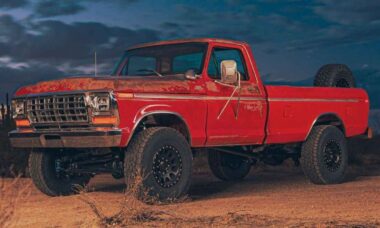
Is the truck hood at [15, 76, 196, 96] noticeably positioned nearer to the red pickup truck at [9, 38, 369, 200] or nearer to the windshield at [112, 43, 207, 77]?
the red pickup truck at [9, 38, 369, 200]

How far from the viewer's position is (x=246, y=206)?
8789mm

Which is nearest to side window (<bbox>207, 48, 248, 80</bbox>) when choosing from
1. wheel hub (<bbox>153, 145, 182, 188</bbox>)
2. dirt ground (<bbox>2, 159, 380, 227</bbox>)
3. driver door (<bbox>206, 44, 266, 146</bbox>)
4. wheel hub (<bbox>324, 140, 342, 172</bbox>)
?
driver door (<bbox>206, 44, 266, 146</bbox>)

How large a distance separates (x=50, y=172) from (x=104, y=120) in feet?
7.29

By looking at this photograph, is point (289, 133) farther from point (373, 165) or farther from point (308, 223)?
point (373, 165)

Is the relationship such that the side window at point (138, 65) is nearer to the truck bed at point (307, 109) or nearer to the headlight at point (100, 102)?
the truck bed at point (307, 109)

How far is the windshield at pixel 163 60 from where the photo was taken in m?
10.3

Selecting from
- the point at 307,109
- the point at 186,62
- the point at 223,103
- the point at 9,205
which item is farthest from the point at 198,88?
the point at 9,205

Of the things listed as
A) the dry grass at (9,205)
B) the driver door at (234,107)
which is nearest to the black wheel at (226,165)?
the driver door at (234,107)

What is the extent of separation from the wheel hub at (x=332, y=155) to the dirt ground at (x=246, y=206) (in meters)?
0.45

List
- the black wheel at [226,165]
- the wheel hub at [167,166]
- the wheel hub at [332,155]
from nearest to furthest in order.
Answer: the wheel hub at [167,166] < the wheel hub at [332,155] < the black wheel at [226,165]

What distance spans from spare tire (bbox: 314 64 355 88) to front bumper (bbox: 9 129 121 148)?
6.03m

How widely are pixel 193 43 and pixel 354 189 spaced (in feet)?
11.6

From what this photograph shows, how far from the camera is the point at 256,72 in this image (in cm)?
1118

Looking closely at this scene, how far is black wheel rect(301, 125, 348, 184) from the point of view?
1216 cm
